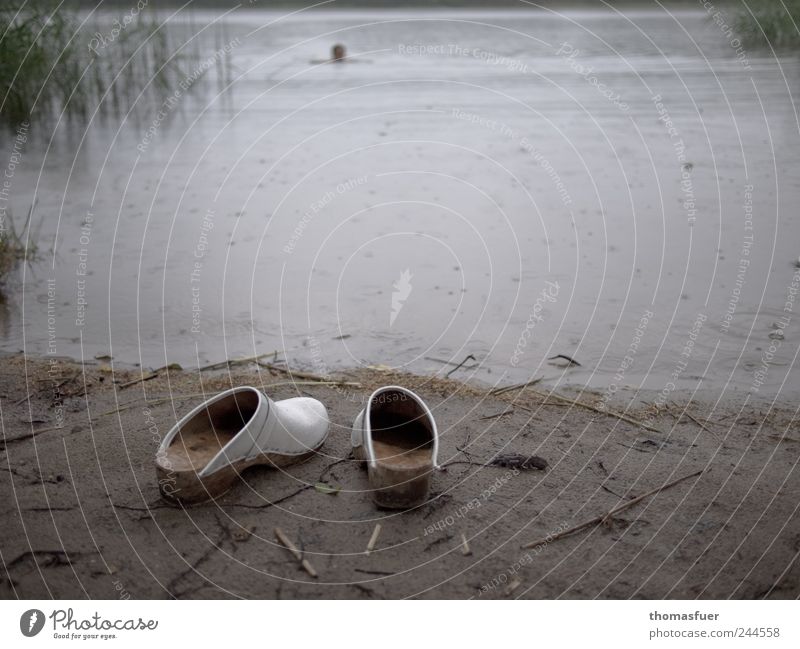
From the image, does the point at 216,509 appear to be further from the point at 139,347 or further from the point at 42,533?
the point at 139,347

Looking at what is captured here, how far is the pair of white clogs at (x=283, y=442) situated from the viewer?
6.67 feet

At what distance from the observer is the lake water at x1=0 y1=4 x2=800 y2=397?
3.18 m

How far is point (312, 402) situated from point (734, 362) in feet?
4.94

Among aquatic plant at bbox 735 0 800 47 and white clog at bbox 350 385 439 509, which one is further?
aquatic plant at bbox 735 0 800 47

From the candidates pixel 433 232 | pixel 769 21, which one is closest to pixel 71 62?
pixel 433 232

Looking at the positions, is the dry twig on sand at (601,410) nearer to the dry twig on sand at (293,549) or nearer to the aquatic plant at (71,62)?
the dry twig on sand at (293,549)

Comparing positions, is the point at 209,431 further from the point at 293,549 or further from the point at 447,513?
the point at 447,513

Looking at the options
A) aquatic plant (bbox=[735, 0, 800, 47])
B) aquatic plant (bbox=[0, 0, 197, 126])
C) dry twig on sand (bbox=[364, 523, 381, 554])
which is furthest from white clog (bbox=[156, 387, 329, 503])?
aquatic plant (bbox=[735, 0, 800, 47])

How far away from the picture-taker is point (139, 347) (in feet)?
10.5

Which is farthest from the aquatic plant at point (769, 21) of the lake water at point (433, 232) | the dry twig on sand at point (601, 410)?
the dry twig on sand at point (601, 410)

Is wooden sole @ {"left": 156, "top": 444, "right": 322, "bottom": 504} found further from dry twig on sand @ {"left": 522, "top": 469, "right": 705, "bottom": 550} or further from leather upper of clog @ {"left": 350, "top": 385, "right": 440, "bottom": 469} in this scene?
dry twig on sand @ {"left": 522, "top": 469, "right": 705, "bottom": 550}

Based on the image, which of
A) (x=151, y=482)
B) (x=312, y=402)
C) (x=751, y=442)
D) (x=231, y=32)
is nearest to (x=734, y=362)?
(x=751, y=442)

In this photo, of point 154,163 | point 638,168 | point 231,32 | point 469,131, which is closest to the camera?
point 638,168

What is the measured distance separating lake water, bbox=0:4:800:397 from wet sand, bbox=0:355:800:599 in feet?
1.35
